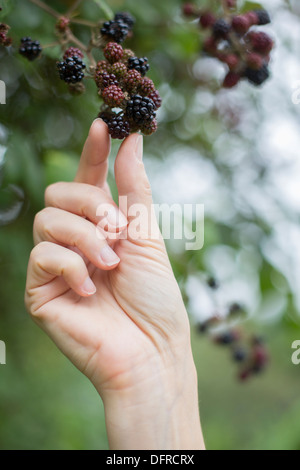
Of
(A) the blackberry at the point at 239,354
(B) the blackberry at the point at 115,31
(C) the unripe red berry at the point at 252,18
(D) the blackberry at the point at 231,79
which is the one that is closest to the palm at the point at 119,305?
(B) the blackberry at the point at 115,31

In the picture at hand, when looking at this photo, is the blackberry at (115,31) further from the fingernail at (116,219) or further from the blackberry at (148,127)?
the fingernail at (116,219)

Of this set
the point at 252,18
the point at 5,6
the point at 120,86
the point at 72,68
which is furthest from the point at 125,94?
the point at 252,18

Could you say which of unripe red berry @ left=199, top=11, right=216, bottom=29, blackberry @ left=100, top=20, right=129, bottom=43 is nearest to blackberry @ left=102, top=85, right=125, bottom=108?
blackberry @ left=100, top=20, right=129, bottom=43

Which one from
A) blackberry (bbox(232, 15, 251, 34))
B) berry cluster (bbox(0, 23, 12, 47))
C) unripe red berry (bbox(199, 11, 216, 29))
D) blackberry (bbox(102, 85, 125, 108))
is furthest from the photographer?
unripe red berry (bbox(199, 11, 216, 29))

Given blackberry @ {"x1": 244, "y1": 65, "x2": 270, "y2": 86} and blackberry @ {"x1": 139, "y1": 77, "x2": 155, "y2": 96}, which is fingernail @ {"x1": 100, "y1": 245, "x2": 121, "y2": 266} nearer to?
blackberry @ {"x1": 139, "y1": 77, "x2": 155, "y2": 96}

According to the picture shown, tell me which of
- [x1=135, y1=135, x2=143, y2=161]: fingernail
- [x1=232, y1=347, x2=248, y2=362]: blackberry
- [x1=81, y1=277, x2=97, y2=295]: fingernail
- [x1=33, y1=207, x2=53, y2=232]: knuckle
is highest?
[x1=135, y1=135, x2=143, y2=161]: fingernail

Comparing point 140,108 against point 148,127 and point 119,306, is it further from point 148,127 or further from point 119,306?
point 119,306
